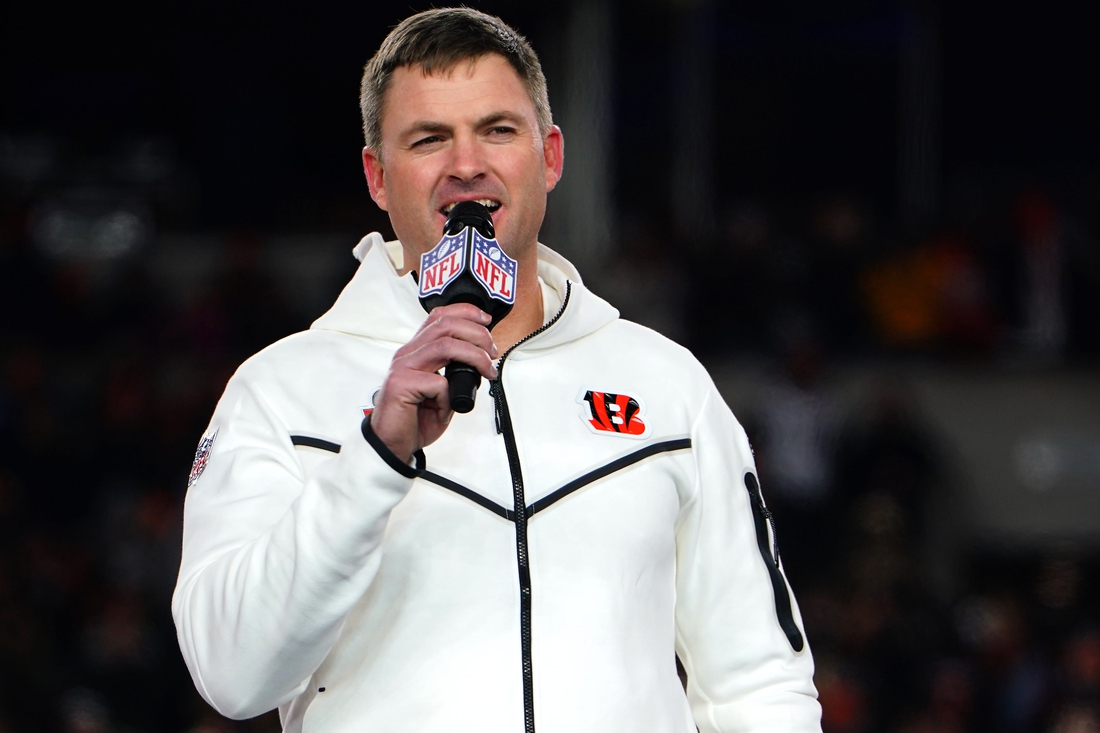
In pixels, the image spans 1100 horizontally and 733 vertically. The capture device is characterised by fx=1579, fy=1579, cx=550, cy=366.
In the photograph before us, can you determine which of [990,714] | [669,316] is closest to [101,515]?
[669,316]

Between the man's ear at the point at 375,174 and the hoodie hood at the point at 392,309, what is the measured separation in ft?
0.24

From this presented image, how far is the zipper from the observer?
2006 millimetres

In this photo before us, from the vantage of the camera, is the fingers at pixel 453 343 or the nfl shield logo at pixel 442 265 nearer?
the fingers at pixel 453 343

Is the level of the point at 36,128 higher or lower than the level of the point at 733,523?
higher

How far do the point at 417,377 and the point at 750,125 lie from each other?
8.80 meters

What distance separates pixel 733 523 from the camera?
7.45 feet

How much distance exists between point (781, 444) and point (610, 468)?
5.59 meters

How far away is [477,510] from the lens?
208cm

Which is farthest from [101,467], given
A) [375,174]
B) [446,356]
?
[446,356]

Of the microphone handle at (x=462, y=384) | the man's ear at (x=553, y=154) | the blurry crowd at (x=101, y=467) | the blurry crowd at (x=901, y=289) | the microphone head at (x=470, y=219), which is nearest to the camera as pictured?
the microphone handle at (x=462, y=384)

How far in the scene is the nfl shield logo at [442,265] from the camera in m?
1.84

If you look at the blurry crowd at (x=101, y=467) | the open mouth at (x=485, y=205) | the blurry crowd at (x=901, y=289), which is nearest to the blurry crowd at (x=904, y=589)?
the blurry crowd at (x=901, y=289)

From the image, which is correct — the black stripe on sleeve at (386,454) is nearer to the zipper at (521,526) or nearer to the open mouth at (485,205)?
the zipper at (521,526)

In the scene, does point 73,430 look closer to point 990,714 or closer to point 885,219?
point 990,714
